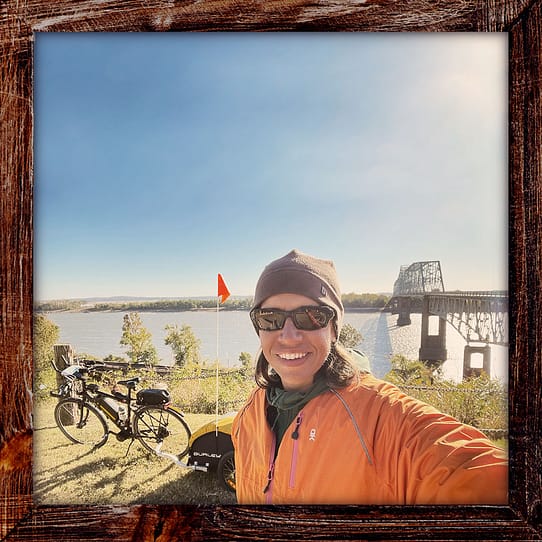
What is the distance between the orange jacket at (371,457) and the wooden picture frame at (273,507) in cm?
4

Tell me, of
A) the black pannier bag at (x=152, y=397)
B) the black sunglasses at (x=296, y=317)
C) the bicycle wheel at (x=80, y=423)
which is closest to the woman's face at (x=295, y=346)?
the black sunglasses at (x=296, y=317)

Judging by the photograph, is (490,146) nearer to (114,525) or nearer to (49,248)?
(49,248)

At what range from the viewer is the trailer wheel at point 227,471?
1527 millimetres

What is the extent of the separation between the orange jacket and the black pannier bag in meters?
0.30

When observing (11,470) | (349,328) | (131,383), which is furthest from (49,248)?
(349,328)

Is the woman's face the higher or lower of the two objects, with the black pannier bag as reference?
higher

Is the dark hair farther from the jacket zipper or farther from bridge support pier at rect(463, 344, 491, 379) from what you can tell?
bridge support pier at rect(463, 344, 491, 379)

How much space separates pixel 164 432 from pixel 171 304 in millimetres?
417

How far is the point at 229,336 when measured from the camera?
1.52 m

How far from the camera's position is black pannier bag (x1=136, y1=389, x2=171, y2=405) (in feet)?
5.08

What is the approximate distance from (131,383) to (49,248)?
51 centimetres

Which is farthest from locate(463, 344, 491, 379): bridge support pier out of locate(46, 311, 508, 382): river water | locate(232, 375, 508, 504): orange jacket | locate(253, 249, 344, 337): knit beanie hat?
locate(253, 249, 344, 337): knit beanie hat

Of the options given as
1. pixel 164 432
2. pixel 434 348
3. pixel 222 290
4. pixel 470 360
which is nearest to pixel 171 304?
pixel 222 290

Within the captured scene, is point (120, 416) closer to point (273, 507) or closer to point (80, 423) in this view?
point (80, 423)
